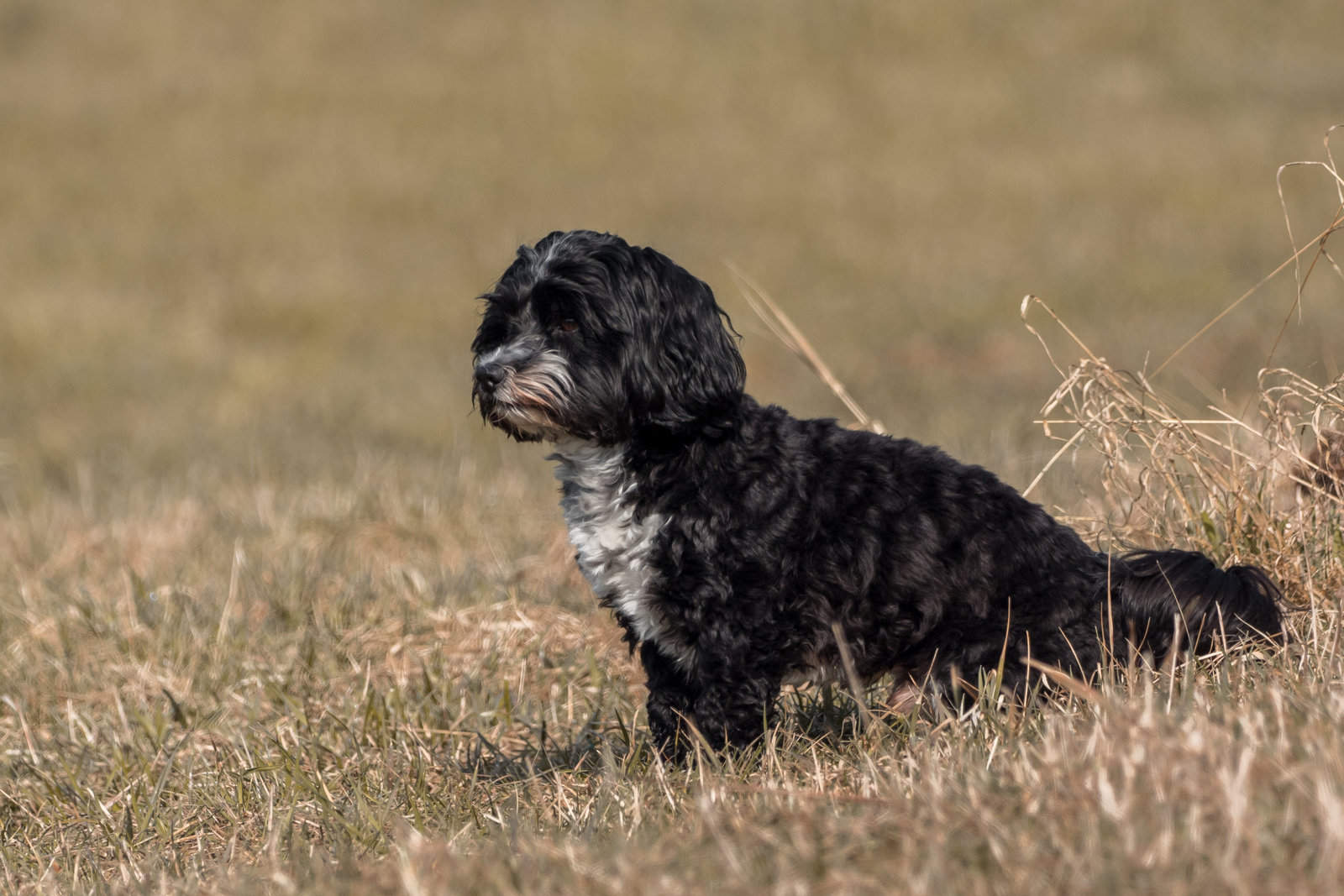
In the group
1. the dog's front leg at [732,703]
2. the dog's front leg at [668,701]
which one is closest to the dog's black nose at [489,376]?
the dog's front leg at [668,701]

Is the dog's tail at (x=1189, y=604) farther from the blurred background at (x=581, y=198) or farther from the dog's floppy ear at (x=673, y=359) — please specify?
the blurred background at (x=581, y=198)

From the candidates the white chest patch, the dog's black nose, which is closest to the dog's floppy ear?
the white chest patch

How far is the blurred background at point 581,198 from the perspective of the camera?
13.5 meters

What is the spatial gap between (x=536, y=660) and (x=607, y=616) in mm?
314

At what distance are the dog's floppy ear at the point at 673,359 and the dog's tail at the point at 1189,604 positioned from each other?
1.17m

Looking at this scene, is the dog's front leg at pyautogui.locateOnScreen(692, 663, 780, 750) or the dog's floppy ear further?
the dog's floppy ear

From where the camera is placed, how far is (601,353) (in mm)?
3830

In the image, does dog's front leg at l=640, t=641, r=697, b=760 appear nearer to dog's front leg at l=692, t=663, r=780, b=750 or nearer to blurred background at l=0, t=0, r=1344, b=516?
dog's front leg at l=692, t=663, r=780, b=750

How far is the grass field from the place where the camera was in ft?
8.85

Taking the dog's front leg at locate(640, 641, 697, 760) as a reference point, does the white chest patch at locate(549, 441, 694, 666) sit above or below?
above

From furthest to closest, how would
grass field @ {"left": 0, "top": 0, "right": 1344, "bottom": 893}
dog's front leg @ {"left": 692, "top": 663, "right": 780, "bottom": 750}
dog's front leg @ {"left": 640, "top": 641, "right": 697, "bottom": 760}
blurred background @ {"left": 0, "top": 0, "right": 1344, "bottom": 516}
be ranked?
blurred background @ {"left": 0, "top": 0, "right": 1344, "bottom": 516}
dog's front leg @ {"left": 640, "top": 641, "right": 697, "bottom": 760}
dog's front leg @ {"left": 692, "top": 663, "right": 780, "bottom": 750}
grass field @ {"left": 0, "top": 0, "right": 1344, "bottom": 893}

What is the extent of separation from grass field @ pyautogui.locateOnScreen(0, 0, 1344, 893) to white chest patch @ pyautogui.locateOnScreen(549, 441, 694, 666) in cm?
35

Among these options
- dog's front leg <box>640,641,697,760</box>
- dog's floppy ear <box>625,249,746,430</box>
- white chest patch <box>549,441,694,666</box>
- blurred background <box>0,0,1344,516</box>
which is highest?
blurred background <box>0,0,1344,516</box>

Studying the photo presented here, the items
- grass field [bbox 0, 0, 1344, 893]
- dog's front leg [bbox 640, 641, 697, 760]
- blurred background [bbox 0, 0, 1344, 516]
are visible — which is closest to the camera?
grass field [bbox 0, 0, 1344, 893]
